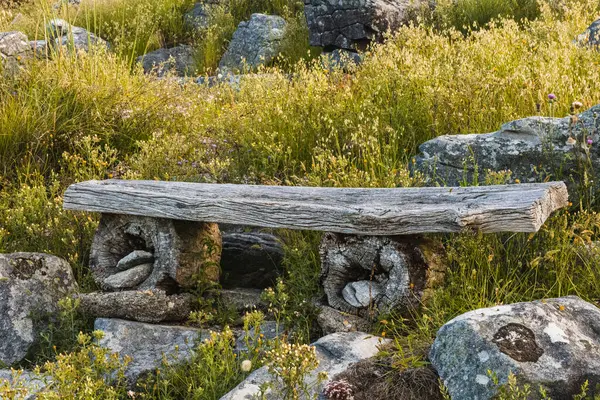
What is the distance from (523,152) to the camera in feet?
17.0

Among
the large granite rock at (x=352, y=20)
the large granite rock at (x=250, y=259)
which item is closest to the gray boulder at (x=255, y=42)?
the large granite rock at (x=352, y=20)

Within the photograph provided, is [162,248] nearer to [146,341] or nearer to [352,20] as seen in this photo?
[146,341]

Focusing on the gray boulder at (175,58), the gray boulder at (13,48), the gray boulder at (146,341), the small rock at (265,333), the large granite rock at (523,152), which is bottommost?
the gray boulder at (146,341)

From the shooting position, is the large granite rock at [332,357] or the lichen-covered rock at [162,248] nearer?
the large granite rock at [332,357]

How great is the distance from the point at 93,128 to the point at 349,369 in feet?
13.8

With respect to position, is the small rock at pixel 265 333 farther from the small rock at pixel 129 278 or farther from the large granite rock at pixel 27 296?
the large granite rock at pixel 27 296

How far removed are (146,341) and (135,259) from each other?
76 cm

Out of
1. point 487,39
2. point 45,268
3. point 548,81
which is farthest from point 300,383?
point 487,39

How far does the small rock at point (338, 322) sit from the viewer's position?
14.5ft

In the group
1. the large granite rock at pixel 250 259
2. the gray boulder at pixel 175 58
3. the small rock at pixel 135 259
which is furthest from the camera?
the gray boulder at pixel 175 58

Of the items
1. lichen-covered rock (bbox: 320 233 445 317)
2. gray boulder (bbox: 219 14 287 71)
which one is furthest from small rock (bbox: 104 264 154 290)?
gray boulder (bbox: 219 14 287 71)

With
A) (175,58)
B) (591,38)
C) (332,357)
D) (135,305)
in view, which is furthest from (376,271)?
(175,58)

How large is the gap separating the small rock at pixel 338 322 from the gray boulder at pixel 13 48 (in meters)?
4.85

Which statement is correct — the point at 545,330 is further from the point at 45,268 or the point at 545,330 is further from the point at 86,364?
the point at 45,268
